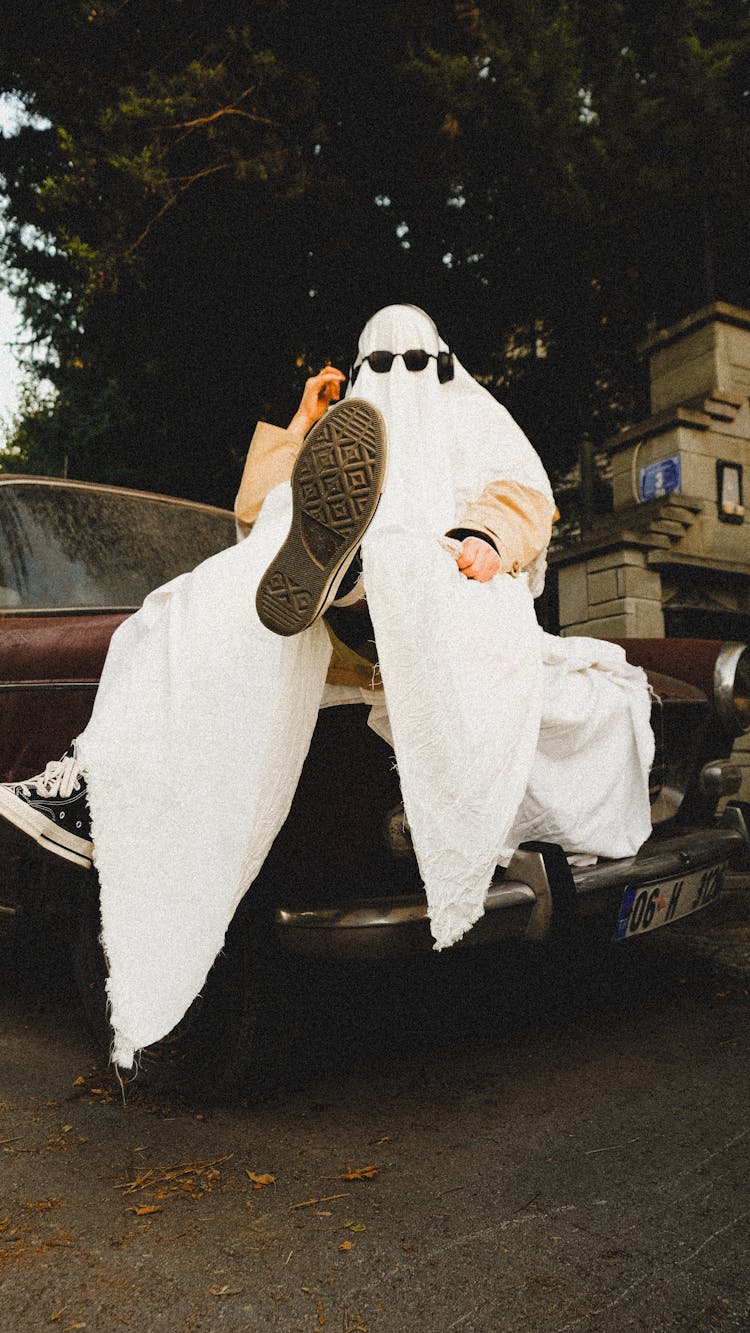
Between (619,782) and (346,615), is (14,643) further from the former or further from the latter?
(619,782)

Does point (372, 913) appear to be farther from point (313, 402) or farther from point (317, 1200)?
point (313, 402)

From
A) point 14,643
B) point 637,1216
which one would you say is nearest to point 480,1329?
point 637,1216

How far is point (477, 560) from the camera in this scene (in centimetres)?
204

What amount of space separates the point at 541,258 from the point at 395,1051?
6.91 metres

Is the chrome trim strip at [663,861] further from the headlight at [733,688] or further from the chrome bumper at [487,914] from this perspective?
the headlight at [733,688]

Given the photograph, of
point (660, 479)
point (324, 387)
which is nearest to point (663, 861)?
point (324, 387)

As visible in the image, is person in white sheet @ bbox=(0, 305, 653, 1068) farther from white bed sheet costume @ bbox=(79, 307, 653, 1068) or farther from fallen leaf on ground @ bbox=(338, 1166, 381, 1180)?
fallen leaf on ground @ bbox=(338, 1166, 381, 1180)

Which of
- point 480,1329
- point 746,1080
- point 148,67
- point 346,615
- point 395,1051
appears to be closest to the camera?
point 480,1329

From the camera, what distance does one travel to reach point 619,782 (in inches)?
91.5

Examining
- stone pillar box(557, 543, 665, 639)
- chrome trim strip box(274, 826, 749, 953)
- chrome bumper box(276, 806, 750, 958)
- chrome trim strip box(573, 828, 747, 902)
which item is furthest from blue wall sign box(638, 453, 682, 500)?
chrome bumper box(276, 806, 750, 958)

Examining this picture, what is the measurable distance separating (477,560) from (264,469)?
82 cm

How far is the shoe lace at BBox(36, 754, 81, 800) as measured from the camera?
2170 millimetres

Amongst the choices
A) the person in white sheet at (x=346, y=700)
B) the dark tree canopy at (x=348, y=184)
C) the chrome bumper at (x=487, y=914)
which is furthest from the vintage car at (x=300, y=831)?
the dark tree canopy at (x=348, y=184)

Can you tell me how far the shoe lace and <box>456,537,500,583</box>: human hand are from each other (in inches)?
36.7
